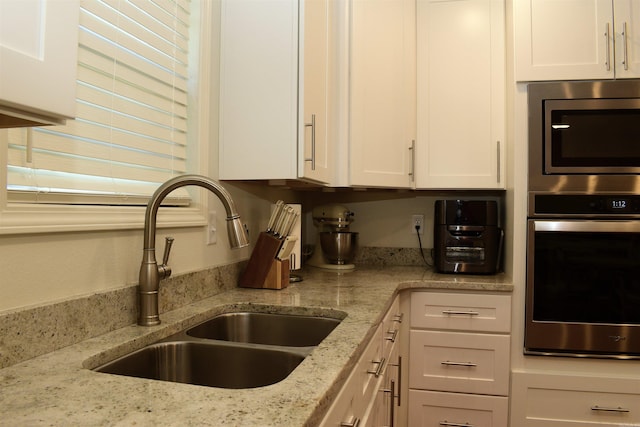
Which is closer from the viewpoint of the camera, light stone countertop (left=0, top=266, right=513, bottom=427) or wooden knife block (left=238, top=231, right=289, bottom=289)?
light stone countertop (left=0, top=266, right=513, bottom=427)

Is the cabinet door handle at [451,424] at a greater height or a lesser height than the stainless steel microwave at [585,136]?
lesser

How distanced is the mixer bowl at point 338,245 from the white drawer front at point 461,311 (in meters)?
0.44

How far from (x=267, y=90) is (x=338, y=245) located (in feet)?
3.19

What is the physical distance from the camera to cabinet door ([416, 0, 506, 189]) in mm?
2326

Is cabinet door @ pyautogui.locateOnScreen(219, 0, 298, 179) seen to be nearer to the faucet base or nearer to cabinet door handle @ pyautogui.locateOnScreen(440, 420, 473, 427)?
the faucet base

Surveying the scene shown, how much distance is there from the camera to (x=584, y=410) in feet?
6.54

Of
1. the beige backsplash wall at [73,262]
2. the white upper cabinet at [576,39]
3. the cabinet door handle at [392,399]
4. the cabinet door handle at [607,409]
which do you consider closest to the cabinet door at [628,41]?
the white upper cabinet at [576,39]

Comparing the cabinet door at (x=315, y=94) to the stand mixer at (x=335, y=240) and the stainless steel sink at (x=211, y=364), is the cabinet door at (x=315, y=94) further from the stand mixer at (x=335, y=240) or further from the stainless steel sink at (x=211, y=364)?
the stainless steel sink at (x=211, y=364)

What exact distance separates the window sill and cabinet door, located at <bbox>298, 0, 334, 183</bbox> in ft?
1.80

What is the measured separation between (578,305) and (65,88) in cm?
209

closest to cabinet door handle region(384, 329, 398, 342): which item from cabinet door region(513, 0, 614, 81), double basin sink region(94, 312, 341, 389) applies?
double basin sink region(94, 312, 341, 389)

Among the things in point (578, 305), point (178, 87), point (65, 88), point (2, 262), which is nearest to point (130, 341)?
point (2, 262)

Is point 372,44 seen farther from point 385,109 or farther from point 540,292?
point 540,292

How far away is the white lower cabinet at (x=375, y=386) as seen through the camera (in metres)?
0.99
